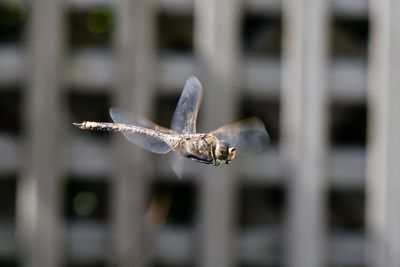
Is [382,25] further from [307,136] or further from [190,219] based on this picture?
[190,219]

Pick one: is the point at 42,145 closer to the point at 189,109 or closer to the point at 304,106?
the point at 304,106

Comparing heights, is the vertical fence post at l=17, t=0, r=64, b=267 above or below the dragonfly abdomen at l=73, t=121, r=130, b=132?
below

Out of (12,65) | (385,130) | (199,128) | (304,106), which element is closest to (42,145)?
(12,65)

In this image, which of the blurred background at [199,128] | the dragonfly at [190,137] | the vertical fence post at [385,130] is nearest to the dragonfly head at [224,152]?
the dragonfly at [190,137]

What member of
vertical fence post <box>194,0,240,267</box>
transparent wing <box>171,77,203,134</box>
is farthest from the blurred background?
transparent wing <box>171,77,203,134</box>

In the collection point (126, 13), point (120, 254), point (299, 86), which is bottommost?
point (120, 254)

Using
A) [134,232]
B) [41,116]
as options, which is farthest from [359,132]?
[41,116]

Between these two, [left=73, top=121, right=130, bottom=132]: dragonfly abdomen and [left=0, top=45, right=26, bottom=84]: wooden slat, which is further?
[left=0, top=45, right=26, bottom=84]: wooden slat

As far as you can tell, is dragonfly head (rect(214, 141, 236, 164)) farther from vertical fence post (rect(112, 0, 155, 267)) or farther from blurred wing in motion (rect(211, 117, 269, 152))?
vertical fence post (rect(112, 0, 155, 267))
